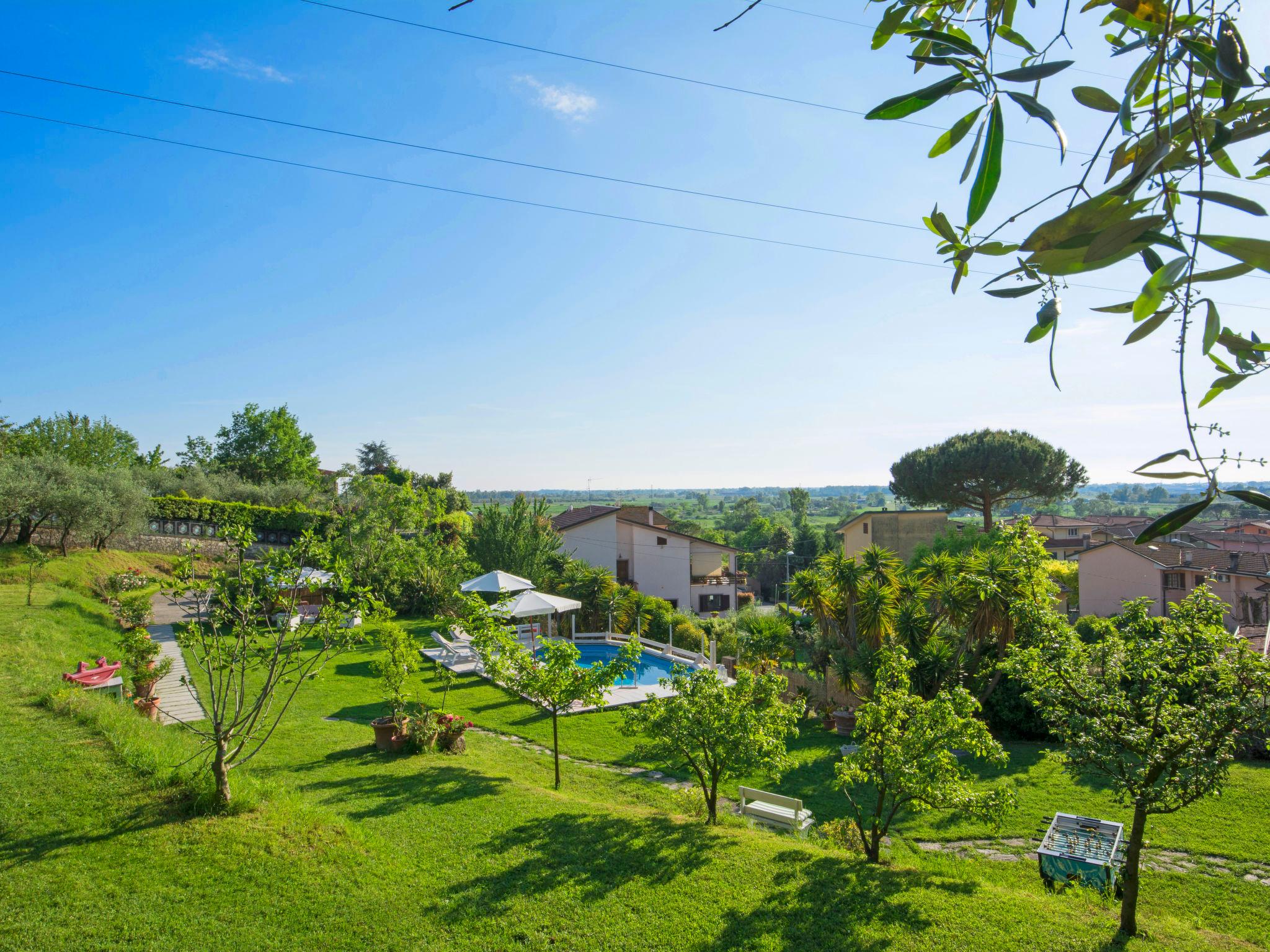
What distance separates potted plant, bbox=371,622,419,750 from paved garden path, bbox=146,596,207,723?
2.65m

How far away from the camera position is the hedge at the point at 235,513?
93.9 ft

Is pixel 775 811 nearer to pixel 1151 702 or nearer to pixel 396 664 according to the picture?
pixel 1151 702

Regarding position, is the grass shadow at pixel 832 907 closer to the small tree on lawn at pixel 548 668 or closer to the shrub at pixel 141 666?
the small tree on lawn at pixel 548 668

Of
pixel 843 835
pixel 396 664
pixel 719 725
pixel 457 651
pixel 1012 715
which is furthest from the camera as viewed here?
pixel 457 651

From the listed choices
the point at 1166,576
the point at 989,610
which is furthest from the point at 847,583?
the point at 1166,576

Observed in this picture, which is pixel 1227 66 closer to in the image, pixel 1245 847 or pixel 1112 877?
pixel 1112 877

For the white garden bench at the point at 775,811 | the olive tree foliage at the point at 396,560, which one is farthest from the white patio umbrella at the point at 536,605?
the white garden bench at the point at 775,811

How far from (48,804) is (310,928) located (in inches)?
126

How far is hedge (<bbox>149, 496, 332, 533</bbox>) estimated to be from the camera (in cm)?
2863

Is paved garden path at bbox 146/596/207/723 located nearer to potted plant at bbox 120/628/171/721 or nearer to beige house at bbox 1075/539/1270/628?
potted plant at bbox 120/628/171/721

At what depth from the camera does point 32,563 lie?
17.8 m

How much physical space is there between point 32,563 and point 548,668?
17.0 metres

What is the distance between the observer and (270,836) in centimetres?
589

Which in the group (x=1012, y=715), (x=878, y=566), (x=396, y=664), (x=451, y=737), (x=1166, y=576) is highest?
(x=878, y=566)
